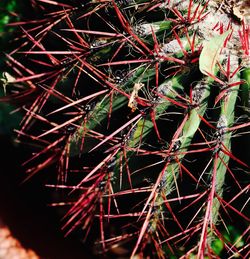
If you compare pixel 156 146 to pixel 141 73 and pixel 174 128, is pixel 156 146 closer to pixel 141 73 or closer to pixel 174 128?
pixel 174 128

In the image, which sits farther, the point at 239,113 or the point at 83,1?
the point at 83,1

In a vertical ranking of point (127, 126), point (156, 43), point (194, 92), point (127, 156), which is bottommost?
point (127, 156)

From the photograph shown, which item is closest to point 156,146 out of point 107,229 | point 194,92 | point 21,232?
point 194,92

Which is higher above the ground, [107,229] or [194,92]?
[194,92]

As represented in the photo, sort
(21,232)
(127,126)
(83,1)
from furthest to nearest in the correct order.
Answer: (21,232) → (83,1) → (127,126)

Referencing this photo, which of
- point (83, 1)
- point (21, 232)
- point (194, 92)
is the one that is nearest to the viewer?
point (194, 92)

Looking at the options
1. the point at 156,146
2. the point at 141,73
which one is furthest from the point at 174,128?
the point at 141,73

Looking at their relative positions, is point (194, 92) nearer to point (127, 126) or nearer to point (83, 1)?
point (127, 126)

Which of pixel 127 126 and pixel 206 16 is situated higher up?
pixel 206 16

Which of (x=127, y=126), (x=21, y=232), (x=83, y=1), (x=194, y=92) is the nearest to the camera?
(x=194, y=92)
